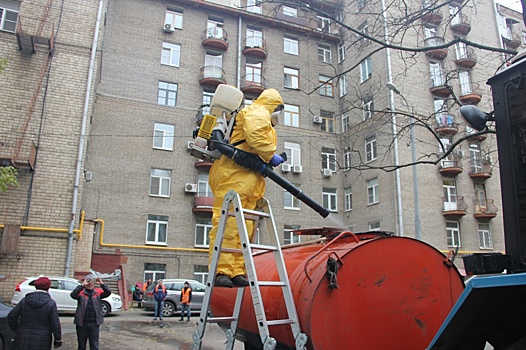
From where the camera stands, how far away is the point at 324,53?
33312mm

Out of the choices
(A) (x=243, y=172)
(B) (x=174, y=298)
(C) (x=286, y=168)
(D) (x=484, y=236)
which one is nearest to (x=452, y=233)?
(D) (x=484, y=236)

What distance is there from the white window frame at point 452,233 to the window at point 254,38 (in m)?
18.0

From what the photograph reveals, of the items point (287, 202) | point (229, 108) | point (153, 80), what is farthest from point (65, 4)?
point (229, 108)

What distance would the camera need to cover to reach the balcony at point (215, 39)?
1130 inches

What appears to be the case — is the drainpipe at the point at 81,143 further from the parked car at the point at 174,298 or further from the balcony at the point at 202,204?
the balcony at the point at 202,204

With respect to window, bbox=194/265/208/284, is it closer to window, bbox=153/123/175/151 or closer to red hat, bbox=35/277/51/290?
window, bbox=153/123/175/151

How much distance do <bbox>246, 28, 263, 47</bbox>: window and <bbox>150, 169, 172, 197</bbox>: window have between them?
37.1 ft

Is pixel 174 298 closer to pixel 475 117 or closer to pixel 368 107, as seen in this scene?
pixel 368 107

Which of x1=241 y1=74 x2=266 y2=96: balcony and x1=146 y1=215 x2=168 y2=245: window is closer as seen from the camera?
x1=146 y1=215 x2=168 y2=245: window

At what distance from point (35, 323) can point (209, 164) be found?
2159cm

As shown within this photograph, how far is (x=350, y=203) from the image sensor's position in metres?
30.1

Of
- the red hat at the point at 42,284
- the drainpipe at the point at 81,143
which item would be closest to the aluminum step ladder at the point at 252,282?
the red hat at the point at 42,284

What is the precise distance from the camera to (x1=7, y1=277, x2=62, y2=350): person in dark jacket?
19.2ft

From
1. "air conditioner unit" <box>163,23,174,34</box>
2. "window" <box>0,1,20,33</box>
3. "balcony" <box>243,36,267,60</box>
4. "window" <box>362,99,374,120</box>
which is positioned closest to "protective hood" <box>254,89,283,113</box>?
"window" <box>362,99,374,120</box>
